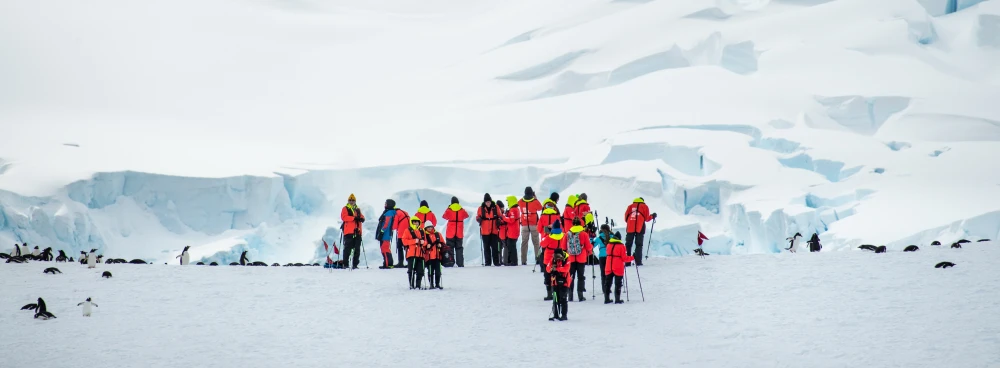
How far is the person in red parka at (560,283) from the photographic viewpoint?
1040 centimetres

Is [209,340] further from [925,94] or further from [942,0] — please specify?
[942,0]

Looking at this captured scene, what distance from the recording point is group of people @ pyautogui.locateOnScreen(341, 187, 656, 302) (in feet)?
37.6

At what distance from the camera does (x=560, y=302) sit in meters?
10.5

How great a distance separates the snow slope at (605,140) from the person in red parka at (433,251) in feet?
49.4

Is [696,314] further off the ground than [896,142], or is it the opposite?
[896,142]

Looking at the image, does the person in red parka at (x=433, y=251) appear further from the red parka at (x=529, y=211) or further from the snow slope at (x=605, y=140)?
the snow slope at (x=605, y=140)

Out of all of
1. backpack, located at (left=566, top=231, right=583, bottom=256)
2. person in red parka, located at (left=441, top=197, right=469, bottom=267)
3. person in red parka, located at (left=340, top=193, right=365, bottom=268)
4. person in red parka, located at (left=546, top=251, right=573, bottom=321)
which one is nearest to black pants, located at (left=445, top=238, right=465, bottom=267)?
person in red parka, located at (left=441, top=197, right=469, bottom=267)

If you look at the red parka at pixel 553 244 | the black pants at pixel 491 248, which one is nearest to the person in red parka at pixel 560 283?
the red parka at pixel 553 244

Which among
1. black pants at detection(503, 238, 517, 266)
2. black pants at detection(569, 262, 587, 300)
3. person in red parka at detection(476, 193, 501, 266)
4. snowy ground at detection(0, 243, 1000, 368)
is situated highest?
person in red parka at detection(476, 193, 501, 266)

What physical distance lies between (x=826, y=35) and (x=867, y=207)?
17570 millimetres

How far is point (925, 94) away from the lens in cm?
3562

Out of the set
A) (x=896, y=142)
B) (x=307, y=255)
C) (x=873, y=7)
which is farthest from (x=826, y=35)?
(x=307, y=255)

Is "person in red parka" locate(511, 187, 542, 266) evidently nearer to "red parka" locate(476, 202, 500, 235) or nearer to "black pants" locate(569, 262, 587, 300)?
"red parka" locate(476, 202, 500, 235)

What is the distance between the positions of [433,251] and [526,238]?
12.5 ft
